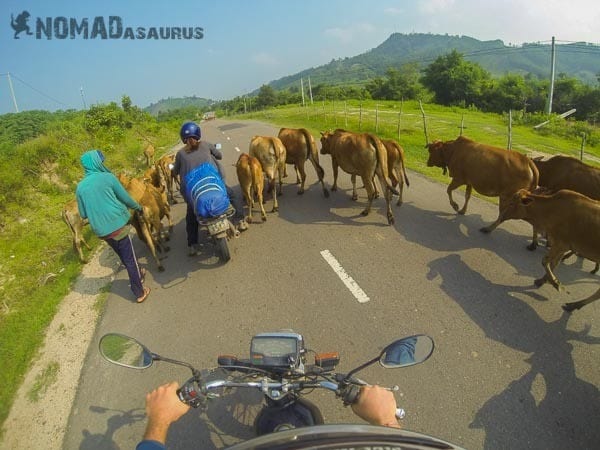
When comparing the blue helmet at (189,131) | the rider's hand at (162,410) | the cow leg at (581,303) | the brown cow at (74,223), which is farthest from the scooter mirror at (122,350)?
the brown cow at (74,223)

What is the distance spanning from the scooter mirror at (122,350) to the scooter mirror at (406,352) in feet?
4.87

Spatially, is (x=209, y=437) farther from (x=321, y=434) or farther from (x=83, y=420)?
(x=321, y=434)

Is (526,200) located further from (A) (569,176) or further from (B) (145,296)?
(B) (145,296)

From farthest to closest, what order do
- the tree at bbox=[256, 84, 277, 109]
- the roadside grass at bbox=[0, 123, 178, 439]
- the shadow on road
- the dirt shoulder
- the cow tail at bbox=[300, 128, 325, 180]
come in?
the tree at bbox=[256, 84, 277, 109]
the cow tail at bbox=[300, 128, 325, 180]
the roadside grass at bbox=[0, 123, 178, 439]
the dirt shoulder
the shadow on road

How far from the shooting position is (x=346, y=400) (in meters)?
1.78

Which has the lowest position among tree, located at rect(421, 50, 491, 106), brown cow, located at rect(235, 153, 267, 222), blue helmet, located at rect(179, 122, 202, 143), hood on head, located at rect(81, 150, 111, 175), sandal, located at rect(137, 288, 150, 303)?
sandal, located at rect(137, 288, 150, 303)

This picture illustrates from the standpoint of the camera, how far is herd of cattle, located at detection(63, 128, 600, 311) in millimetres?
4355

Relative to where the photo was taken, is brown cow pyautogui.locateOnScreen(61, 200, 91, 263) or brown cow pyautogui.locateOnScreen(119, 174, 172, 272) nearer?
brown cow pyautogui.locateOnScreen(119, 174, 172, 272)

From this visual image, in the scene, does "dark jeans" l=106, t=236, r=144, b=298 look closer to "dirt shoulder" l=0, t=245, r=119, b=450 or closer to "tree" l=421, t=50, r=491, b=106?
"dirt shoulder" l=0, t=245, r=119, b=450

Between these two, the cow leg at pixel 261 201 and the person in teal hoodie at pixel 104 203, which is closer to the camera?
the person in teal hoodie at pixel 104 203

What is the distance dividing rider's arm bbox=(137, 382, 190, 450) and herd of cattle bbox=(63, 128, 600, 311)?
436 cm

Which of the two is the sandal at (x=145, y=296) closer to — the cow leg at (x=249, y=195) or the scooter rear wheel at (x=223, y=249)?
the scooter rear wheel at (x=223, y=249)

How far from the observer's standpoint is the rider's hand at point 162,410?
1656mm

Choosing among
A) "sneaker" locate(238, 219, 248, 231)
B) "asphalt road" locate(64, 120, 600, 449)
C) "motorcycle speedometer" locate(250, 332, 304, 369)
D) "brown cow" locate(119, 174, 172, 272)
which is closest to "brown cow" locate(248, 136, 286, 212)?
"sneaker" locate(238, 219, 248, 231)
